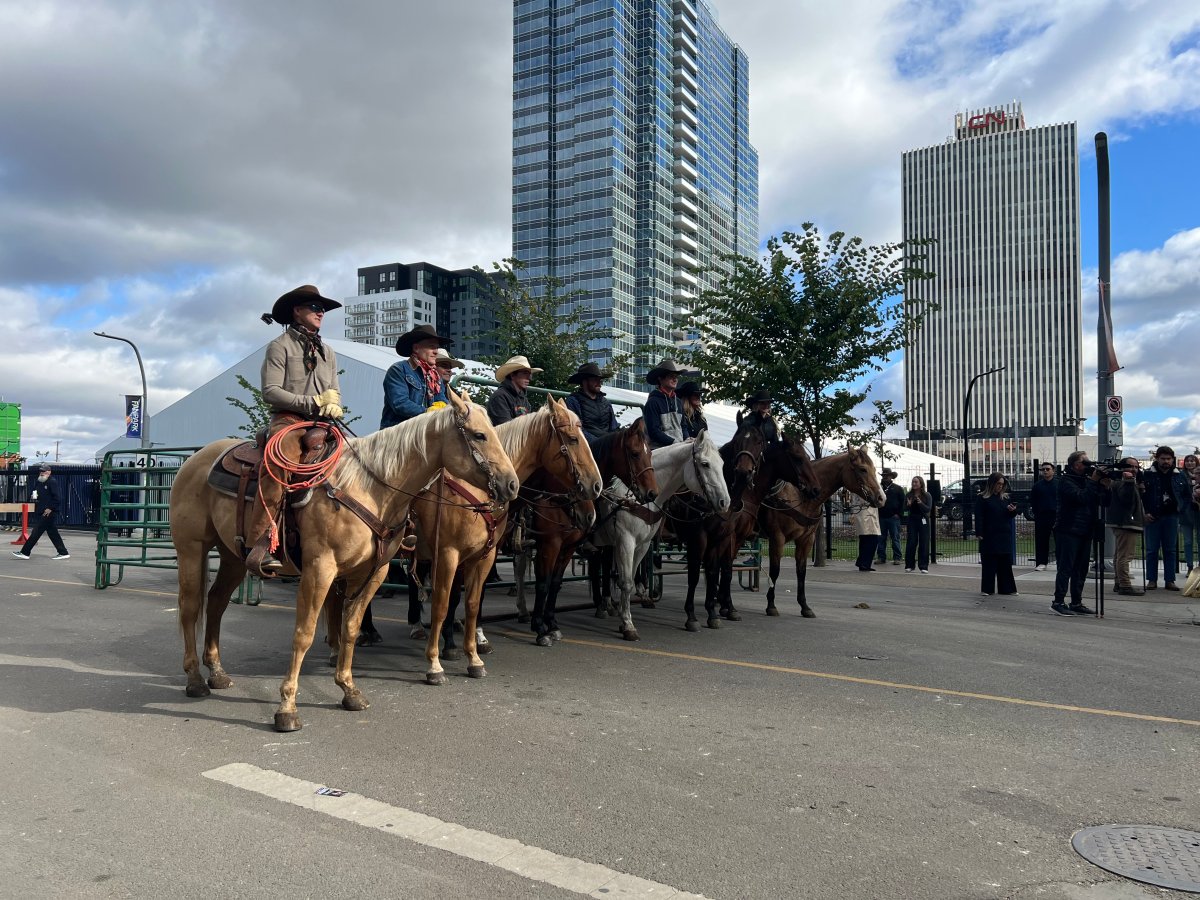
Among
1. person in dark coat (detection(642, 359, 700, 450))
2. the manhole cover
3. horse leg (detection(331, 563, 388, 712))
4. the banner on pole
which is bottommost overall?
the manhole cover

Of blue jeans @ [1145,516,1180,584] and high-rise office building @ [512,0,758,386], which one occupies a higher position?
high-rise office building @ [512,0,758,386]

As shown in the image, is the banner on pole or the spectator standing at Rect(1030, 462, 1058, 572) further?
the banner on pole

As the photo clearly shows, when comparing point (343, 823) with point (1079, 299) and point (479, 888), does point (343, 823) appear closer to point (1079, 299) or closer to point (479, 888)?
point (479, 888)

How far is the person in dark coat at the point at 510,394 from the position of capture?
28.0 ft

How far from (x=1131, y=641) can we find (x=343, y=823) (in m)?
8.83

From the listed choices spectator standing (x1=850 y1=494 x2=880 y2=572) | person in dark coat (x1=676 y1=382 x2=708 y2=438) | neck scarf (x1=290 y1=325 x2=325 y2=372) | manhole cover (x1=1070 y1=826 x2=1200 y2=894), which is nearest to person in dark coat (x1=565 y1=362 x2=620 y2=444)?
person in dark coat (x1=676 y1=382 x2=708 y2=438)

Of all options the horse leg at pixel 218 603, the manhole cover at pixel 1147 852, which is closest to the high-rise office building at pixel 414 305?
the horse leg at pixel 218 603

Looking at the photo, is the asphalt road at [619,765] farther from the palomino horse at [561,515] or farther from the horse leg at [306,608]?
the palomino horse at [561,515]

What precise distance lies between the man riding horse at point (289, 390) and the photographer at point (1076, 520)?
10019mm

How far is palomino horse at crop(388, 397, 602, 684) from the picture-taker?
6586 mm

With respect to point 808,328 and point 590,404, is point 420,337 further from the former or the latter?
point 808,328

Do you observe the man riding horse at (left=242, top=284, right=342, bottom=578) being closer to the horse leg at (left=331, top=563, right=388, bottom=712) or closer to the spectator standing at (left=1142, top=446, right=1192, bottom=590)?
the horse leg at (left=331, top=563, right=388, bottom=712)

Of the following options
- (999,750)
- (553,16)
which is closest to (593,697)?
(999,750)

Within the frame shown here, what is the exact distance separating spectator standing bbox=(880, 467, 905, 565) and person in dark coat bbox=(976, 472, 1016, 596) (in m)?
4.33
